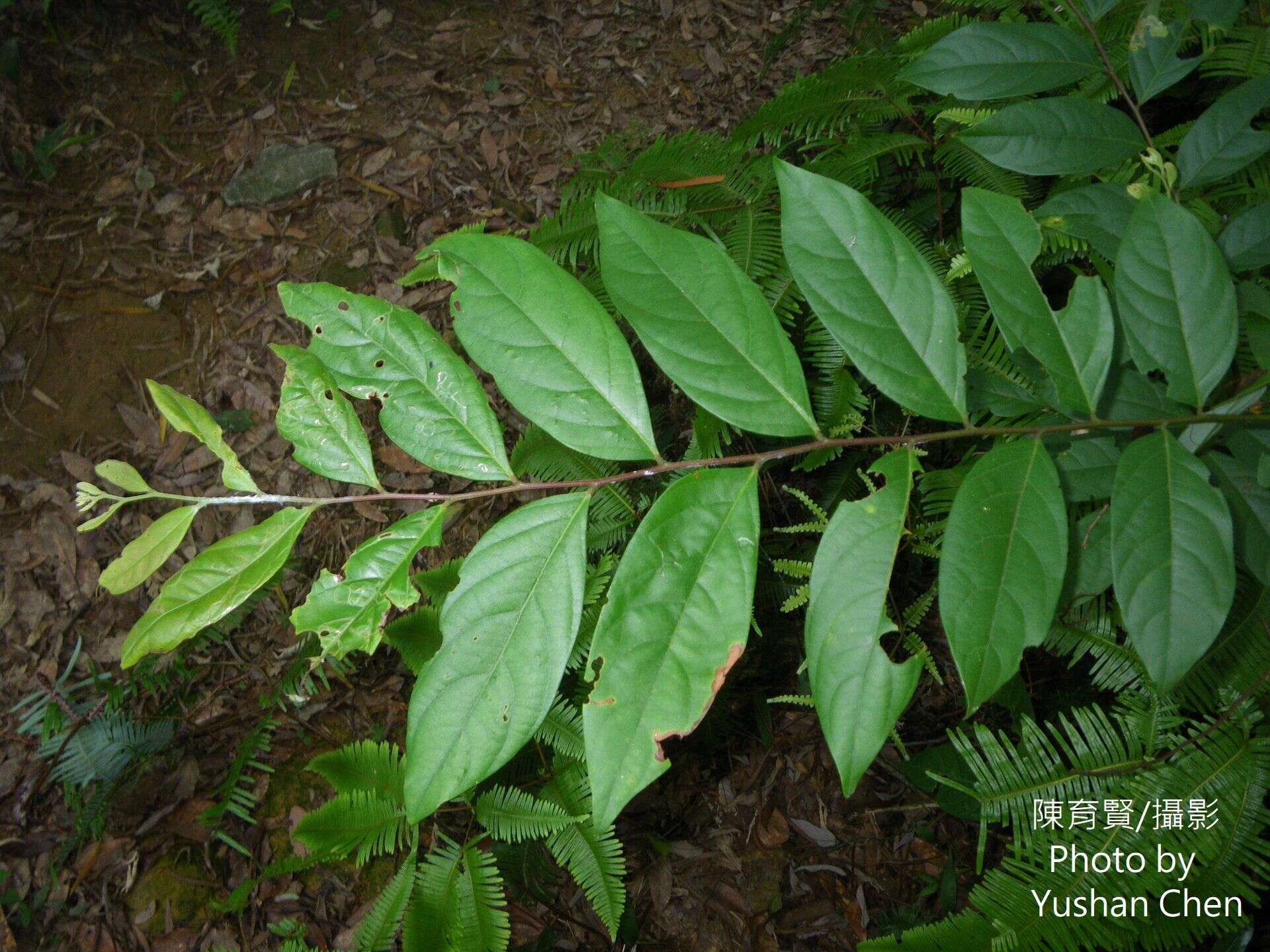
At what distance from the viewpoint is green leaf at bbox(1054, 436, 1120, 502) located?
3.87 feet

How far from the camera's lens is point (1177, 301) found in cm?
106

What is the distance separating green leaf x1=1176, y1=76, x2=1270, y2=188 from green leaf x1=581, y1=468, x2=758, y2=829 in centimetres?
109

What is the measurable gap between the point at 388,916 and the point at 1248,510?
222 centimetres

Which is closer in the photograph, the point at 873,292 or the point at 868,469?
the point at 873,292

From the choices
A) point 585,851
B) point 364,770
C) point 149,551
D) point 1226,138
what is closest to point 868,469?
point 1226,138

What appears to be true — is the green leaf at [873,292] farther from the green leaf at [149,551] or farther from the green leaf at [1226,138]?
the green leaf at [149,551]

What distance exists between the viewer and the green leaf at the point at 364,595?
3.32 feet

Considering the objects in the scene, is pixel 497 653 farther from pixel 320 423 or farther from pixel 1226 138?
pixel 1226 138

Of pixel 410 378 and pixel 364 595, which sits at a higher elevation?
pixel 410 378

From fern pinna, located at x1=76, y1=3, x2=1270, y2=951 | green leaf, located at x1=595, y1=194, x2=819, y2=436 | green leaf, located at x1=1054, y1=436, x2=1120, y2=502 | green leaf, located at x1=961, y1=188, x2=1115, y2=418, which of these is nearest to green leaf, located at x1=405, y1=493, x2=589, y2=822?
fern pinna, located at x1=76, y1=3, x2=1270, y2=951

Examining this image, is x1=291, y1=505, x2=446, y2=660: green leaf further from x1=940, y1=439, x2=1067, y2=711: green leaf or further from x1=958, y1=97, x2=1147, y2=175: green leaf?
x1=958, y1=97, x2=1147, y2=175: green leaf

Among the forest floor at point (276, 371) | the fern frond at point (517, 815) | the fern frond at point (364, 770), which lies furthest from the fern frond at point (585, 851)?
the fern frond at point (364, 770)

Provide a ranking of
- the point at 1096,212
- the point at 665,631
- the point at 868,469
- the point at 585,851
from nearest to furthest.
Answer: the point at 665,631
the point at 868,469
the point at 1096,212
the point at 585,851

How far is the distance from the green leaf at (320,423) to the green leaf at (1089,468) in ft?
3.57
